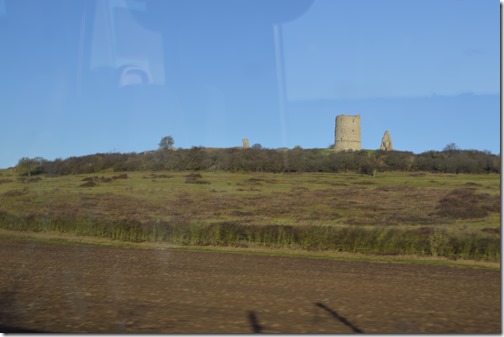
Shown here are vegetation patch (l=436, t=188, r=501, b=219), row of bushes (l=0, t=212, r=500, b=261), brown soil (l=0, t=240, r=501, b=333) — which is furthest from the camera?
vegetation patch (l=436, t=188, r=501, b=219)

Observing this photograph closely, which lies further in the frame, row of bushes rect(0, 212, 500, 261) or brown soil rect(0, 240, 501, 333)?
row of bushes rect(0, 212, 500, 261)

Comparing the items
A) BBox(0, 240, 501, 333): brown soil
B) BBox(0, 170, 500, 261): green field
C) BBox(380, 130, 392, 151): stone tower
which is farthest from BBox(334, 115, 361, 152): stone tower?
BBox(0, 240, 501, 333): brown soil

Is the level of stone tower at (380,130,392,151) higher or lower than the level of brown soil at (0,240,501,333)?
higher

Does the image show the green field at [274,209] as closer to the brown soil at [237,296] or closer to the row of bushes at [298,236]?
the row of bushes at [298,236]

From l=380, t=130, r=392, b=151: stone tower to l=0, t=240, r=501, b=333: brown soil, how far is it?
28.4 m

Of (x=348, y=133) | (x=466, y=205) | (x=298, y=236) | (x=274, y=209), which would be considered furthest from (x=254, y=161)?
(x=298, y=236)

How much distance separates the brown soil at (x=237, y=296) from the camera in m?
9.31

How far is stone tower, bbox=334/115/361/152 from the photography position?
48000 mm

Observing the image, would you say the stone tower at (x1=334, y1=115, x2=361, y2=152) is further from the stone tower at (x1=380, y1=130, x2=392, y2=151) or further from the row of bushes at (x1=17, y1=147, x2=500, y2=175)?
the row of bushes at (x1=17, y1=147, x2=500, y2=175)

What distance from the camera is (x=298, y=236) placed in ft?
83.6

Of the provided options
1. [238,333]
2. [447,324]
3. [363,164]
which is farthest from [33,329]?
[363,164]

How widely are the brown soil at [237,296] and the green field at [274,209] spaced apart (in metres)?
4.15

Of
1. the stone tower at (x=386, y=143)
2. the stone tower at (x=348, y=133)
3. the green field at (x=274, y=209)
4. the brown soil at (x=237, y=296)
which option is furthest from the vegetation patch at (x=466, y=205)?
the stone tower at (x=348, y=133)

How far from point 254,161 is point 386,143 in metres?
11.9
